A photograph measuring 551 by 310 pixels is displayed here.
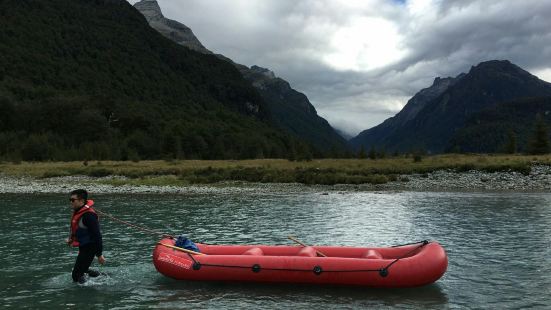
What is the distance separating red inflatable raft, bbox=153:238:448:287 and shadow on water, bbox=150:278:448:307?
26 centimetres

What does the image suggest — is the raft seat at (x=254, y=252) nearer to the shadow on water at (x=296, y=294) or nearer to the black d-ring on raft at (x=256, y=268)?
the shadow on water at (x=296, y=294)

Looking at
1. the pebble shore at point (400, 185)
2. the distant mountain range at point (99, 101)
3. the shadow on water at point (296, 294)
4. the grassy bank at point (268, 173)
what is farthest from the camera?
the distant mountain range at point (99, 101)

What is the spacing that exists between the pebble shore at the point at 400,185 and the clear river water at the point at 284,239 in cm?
378

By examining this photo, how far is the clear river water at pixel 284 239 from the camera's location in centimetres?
1186

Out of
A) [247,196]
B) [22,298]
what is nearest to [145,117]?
[247,196]

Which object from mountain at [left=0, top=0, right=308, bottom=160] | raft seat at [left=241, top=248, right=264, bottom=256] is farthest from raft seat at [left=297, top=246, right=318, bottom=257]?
mountain at [left=0, top=0, right=308, bottom=160]

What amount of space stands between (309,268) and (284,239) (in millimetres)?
7551

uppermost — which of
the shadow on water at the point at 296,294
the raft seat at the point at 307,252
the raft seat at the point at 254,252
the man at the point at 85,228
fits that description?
the man at the point at 85,228

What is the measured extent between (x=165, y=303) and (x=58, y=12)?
590ft

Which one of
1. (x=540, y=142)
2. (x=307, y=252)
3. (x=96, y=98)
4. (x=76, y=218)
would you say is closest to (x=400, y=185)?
(x=307, y=252)

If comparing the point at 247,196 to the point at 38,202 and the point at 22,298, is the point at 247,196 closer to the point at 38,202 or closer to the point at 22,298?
the point at 38,202

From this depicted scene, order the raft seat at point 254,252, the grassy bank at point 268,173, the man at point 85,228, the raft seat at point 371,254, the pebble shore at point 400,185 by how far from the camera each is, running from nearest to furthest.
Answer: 1. the man at point 85,228
2. the raft seat at point 371,254
3. the raft seat at point 254,252
4. the pebble shore at point 400,185
5. the grassy bank at point 268,173

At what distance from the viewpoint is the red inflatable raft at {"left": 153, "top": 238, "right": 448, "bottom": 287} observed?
40.2 feet

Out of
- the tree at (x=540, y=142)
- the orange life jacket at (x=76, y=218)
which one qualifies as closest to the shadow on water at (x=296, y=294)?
the orange life jacket at (x=76, y=218)
